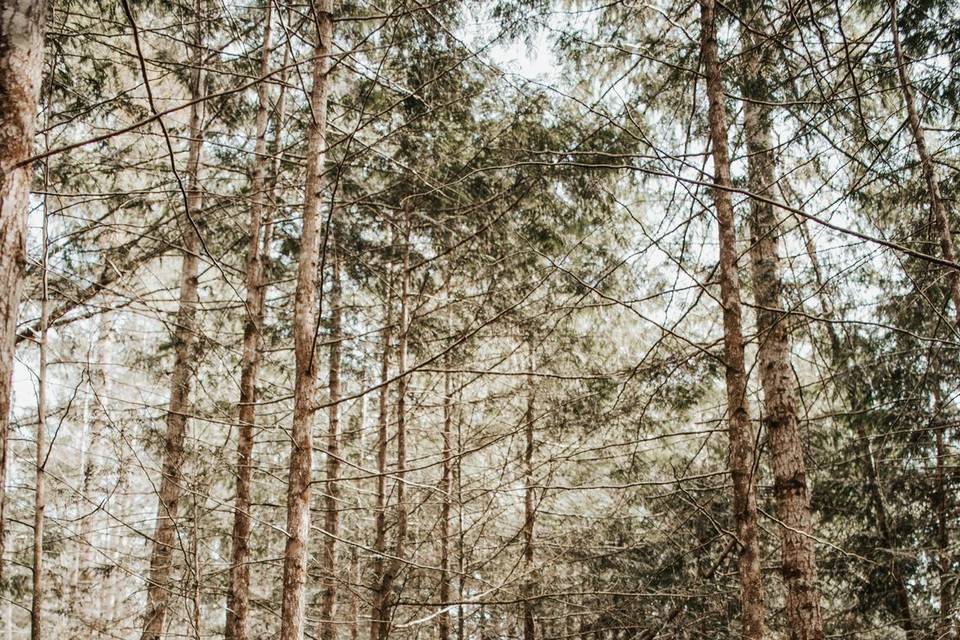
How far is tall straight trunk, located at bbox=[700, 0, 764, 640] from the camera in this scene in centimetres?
308

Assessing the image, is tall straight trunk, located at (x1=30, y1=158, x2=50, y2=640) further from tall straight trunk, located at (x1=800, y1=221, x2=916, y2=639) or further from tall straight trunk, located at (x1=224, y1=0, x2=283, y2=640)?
tall straight trunk, located at (x1=800, y1=221, x2=916, y2=639)

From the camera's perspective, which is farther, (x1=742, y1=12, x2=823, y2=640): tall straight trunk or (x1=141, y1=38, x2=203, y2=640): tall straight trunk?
(x1=141, y1=38, x2=203, y2=640): tall straight trunk

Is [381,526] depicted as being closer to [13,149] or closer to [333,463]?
[333,463]

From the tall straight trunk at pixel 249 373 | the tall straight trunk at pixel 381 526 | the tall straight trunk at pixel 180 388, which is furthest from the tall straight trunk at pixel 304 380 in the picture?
the tall straight trunk at pixel 180 388

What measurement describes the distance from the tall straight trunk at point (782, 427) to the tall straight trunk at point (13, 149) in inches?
173

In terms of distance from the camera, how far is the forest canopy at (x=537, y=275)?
4.07m

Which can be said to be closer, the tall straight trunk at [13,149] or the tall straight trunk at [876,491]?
the tall straight trunk at [13,149]

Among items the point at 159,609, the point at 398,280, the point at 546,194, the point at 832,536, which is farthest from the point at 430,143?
the point at 832,536

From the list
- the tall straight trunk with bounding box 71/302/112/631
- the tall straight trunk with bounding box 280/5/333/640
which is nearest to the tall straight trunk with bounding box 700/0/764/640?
the tall straight trunk with bounding box 280/5/333/640

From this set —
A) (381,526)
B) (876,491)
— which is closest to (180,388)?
(381,526)

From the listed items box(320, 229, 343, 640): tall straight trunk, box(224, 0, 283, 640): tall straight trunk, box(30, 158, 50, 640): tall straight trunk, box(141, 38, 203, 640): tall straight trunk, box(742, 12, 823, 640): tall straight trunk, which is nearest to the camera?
box(30, 158, 50, 640): tall straight trunk

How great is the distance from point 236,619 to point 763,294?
5219mm

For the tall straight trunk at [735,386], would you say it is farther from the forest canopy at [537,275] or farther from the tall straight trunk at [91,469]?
the tall straight trunk at [91,469]

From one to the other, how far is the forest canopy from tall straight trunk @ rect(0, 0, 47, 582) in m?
1.85
